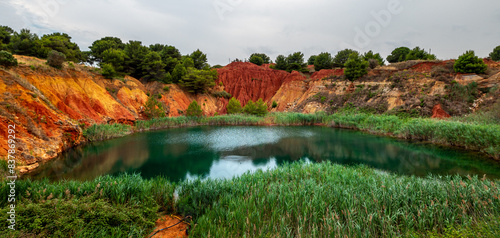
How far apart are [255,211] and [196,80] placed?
34451 millimetres

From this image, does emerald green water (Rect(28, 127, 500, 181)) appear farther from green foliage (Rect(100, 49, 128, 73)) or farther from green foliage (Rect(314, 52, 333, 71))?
green foliage (Rect(314, 52, 333, 71))

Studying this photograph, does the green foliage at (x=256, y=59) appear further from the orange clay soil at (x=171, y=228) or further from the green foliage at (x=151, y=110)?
the orange clay soil at (x=171, y=228)

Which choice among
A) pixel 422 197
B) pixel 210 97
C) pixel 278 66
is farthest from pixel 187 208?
pixel 278 66

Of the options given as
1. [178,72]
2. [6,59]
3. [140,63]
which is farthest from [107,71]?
[6,59]

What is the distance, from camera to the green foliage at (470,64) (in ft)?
83.0

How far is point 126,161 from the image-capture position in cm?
1205

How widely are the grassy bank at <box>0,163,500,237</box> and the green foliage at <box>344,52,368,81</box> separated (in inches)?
1399

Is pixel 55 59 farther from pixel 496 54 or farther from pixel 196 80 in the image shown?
pixel 496 54

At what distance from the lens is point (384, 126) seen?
21188 millimetres

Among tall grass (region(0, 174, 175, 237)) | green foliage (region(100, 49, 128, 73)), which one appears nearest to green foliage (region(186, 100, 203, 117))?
green foliage (region(100, 49, 128, 73))

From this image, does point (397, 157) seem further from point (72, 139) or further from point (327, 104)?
point (327, 104)

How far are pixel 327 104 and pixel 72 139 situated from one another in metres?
34.1

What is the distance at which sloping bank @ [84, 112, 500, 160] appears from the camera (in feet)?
41.2

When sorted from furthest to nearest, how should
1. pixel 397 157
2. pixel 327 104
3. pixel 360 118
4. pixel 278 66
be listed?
pixel 278 66
pixel 327 104
pixel 360 118
pixel 397 157
